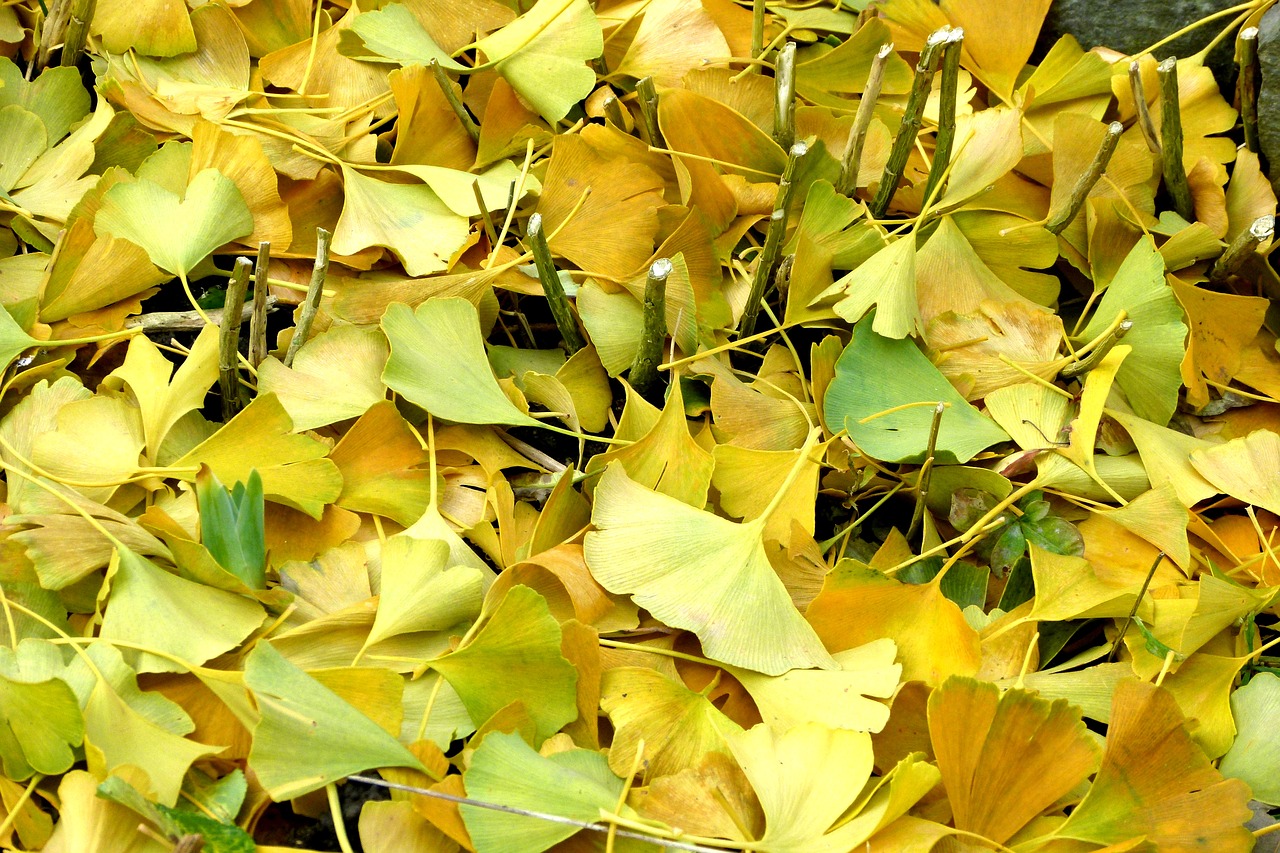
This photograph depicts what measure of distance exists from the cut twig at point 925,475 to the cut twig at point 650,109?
32 centimetres

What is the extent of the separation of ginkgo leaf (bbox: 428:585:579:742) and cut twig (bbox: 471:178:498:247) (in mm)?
292

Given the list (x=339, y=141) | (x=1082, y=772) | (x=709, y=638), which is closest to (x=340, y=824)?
(x=709, y=638)

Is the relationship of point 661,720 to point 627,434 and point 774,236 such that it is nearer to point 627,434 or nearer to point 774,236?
point 627,434

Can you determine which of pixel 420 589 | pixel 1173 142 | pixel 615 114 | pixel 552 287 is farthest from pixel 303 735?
pixel 1173 142

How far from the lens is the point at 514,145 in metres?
0.81

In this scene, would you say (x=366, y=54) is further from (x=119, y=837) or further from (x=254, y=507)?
(x=119, y=837)

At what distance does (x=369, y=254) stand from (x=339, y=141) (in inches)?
4.4

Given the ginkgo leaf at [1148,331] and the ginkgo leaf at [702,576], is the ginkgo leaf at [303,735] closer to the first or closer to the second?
the ginkgo leaf at [702,576]

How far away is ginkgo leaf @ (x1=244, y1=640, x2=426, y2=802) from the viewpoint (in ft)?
1.63

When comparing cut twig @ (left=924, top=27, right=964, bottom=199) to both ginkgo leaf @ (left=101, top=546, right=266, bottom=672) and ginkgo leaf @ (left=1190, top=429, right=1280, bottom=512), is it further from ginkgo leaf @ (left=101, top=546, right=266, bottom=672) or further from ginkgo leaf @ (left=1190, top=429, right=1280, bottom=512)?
ginkgo leaf @ (left=101, top=546, right=266, bottom=672)

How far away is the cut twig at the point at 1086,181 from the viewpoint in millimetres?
712

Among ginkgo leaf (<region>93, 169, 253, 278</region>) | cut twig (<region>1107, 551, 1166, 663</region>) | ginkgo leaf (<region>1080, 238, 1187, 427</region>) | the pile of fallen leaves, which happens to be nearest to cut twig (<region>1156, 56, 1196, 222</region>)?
the pile of fallen leaves

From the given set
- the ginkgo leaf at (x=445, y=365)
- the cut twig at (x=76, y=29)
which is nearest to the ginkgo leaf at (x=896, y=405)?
the ginkgo leaf at (x=445, y=365)

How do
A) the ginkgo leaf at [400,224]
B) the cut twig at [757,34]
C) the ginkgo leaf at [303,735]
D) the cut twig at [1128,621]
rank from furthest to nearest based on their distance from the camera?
the cut twig at [757,34] → the ginkgo leaf at [400,224] → the cut twig at [1128,621] → the ginkgo leaf at [303,735]
